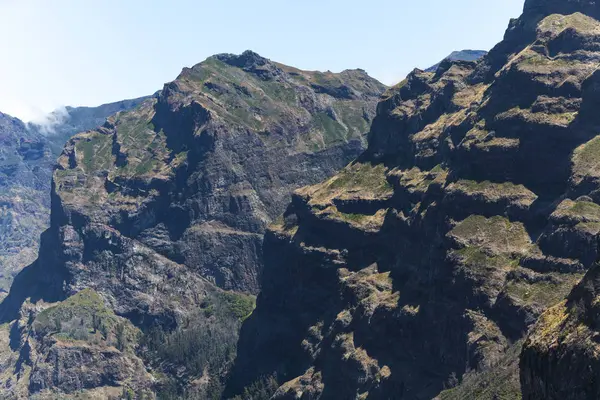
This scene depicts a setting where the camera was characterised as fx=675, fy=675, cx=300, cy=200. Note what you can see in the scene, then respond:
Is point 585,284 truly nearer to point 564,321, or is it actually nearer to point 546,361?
point 564,321

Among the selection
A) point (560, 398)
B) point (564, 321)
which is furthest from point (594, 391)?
point (564, 321)

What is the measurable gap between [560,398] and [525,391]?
36.4 feet

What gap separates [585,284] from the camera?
10138 cm

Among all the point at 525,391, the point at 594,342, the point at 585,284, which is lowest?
the point at 525,391

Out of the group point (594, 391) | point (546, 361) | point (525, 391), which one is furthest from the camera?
point (525, 391)

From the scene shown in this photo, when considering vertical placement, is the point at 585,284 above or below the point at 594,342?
above

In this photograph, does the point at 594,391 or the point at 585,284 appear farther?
the point at 585,284

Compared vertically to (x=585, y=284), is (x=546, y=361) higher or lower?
lower

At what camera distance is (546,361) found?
97625 mm

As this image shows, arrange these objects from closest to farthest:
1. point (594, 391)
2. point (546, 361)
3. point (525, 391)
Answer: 1. point (594, 391)
2. point (546, 361)
3. point (525, 391)

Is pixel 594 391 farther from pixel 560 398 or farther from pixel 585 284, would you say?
pixel 585 284

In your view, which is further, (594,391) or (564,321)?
(564,321)

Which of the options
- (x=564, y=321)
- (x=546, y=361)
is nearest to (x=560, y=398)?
(x=546, y=361)

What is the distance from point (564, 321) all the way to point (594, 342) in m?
8.87
